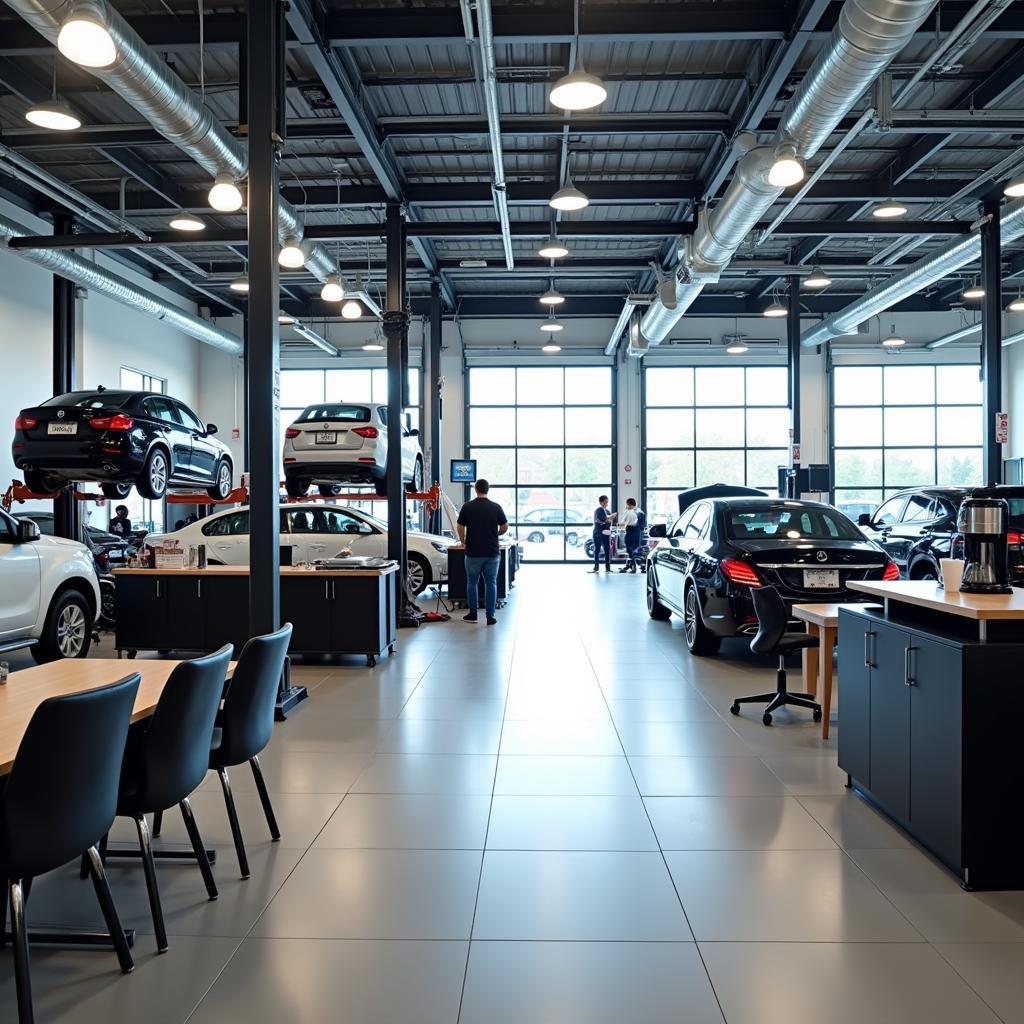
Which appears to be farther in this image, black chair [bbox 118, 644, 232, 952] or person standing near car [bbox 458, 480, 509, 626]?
person standing near car [bbox 458, 480, 509, 626]

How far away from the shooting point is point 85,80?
862 centimetres

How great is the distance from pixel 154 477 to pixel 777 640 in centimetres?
657

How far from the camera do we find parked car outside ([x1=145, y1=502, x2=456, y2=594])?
33.3 ft

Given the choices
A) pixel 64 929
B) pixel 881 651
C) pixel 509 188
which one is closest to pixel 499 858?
pixel 64 929

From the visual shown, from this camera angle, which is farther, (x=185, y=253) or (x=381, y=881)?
(x=185, y=253)

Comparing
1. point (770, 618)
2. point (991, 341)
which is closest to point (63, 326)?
point (770, 618)

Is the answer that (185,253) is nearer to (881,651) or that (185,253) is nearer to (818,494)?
(818,494)

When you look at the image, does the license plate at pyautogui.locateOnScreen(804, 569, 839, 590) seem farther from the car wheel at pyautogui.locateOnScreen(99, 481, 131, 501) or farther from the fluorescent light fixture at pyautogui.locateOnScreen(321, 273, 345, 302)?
the fluorescent light fixture at pyautogui.locateOnScreen(321, 273, 345, 302)

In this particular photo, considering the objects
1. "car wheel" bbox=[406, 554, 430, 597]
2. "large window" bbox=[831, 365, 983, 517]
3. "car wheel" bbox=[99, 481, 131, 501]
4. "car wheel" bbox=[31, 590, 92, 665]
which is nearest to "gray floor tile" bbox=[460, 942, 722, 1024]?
"car wheel" bbox=[31, 590, 92, 665]

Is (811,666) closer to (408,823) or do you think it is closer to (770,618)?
(770,618)

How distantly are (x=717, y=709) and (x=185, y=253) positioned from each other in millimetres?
13446

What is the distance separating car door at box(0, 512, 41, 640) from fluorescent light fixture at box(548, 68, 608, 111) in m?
5.41

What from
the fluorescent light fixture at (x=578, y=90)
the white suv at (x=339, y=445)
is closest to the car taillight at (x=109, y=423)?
the white suv at (x=339, y=445)

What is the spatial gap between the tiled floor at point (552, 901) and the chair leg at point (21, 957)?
0.85 ft
